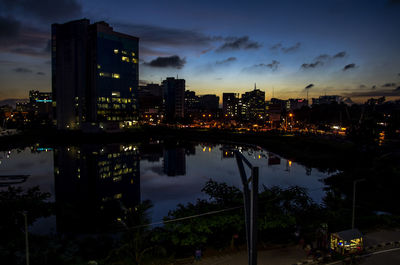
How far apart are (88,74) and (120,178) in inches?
2988

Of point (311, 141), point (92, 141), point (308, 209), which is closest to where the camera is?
point (308, 209)

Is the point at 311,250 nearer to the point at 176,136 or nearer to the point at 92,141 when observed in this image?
the point at 92,141

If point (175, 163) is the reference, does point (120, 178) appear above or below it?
below

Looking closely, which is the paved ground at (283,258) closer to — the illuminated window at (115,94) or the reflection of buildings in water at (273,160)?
the reflection of buildings in water at (273,160)

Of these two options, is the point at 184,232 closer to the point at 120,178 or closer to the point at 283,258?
the point at 283,258

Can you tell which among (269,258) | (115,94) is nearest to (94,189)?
(269,258)

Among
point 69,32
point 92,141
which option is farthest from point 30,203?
point 69,32

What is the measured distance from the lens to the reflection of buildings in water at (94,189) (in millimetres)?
26047

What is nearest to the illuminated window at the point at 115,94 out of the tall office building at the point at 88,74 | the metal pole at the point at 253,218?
the tall office building at the point at 88,74

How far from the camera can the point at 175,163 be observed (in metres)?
60.7

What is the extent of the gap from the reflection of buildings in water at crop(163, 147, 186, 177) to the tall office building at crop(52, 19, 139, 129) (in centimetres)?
4736

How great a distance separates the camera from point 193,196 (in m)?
34.6

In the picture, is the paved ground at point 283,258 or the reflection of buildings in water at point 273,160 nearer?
the paved ground at point 283,258

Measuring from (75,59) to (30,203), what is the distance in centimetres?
9933
